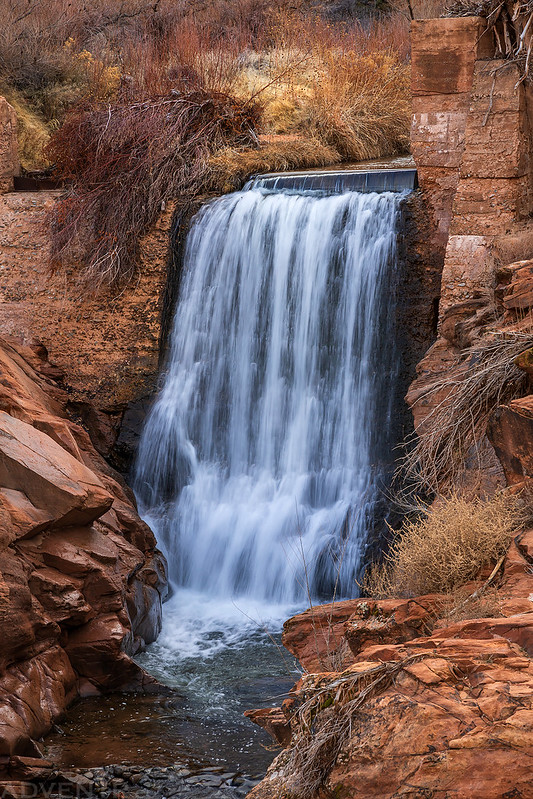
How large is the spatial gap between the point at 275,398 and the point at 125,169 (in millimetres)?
3655

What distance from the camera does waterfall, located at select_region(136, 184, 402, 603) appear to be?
8.79 m

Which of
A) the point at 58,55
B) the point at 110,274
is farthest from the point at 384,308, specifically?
the point at 58,55

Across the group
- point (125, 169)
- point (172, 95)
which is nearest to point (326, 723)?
point (125, 169)

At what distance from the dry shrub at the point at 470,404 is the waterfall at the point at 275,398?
1733 millimetres

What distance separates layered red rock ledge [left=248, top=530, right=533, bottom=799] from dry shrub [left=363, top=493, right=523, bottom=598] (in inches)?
31.5

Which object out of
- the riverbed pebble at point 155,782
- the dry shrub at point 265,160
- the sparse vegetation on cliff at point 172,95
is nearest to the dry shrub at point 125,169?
the sparse vegetation on cliff at point 172,95

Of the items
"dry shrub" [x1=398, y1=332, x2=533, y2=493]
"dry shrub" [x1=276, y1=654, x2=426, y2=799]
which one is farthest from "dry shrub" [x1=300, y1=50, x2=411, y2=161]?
"dry shrub" [x1=276, y1=654, x2=426, y2=799]

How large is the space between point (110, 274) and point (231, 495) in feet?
10.4

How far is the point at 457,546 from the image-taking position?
5.26 meters

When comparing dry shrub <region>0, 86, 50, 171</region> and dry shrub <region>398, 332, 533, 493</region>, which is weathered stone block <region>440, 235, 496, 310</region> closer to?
dry shrub <region>398, 332, 533, 493</region>

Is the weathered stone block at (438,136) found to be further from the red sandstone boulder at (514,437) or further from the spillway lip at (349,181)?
the red sandstone boulder at (514,437)

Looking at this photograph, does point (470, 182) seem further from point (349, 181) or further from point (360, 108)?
point (360, 108)

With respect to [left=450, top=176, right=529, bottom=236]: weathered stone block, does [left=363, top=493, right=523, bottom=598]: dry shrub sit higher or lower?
lower

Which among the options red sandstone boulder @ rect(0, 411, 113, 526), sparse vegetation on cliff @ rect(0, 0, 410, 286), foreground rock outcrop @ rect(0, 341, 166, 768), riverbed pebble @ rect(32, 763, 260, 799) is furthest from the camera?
sparse vegetation on cliff @ rect(0, 0, 410, 286)
